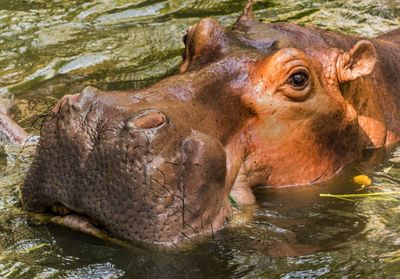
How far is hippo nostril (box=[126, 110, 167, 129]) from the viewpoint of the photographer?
14.1 feet

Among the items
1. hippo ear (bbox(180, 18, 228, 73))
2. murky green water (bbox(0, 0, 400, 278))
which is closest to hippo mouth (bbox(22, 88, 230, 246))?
murky green water (bbox(0, 0, 400, 278))

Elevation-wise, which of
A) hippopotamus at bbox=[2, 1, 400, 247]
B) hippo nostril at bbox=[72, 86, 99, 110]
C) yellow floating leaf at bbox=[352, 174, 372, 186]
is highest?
hippo nostril at bbox=[72, 86, 99, 110]

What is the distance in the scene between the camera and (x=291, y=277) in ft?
13.8

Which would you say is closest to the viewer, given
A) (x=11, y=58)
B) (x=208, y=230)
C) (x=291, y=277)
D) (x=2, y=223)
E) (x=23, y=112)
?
(x=291, y=277)

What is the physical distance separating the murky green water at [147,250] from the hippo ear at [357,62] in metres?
0.65

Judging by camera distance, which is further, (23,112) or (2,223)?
(23,112)

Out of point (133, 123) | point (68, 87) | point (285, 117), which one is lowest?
point (68, 87)

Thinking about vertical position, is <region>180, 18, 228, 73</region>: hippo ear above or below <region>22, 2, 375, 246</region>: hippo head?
above

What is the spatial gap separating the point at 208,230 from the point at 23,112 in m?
3.05

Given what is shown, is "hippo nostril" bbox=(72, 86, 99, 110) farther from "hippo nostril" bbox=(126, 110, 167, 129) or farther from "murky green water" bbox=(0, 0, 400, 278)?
"murky green water" bbox=(0, 0, 400, 278)

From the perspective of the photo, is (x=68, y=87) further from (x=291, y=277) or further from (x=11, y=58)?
(x=291, y=277)

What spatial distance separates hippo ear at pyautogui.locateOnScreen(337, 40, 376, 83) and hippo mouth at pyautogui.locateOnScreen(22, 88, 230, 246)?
1471mm

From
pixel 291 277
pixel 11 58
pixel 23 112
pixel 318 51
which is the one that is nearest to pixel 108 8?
pixel 11 58

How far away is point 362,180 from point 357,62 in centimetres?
77
